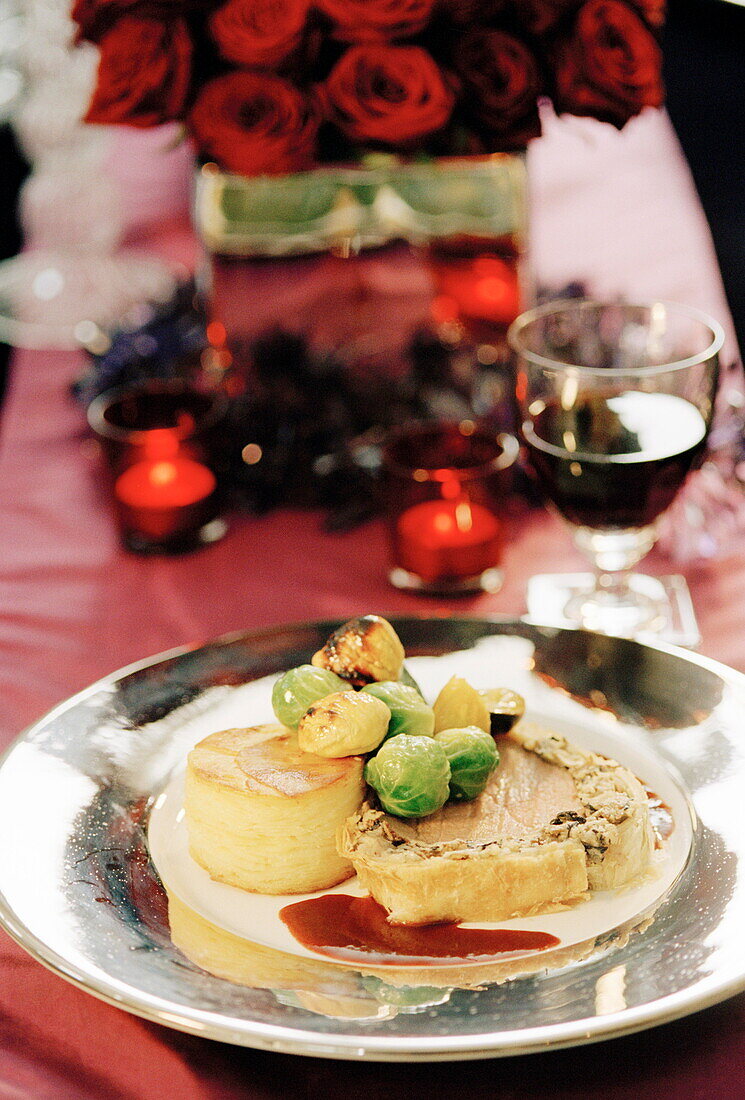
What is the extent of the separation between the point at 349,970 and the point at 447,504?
668 mm

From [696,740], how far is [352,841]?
1.11 feet

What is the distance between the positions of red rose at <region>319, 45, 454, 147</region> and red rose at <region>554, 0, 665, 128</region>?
141mm

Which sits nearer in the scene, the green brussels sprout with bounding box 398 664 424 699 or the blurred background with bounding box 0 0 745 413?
the green brussels sprout with bounding box 398 664 424 699

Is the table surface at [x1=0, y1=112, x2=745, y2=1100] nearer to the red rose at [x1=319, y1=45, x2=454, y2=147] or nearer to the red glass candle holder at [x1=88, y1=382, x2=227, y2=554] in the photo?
the red glass candle holder at [x1=88, y1=382, x2=227, y2=554]

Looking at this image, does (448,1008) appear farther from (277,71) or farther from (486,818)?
(277,71)

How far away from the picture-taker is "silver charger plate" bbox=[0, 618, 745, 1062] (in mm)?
756

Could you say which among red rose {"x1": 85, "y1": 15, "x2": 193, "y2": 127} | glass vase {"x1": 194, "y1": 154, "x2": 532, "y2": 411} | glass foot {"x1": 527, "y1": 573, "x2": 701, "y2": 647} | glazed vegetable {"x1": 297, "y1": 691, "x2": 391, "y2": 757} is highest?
red rose {"x1": 85, "y1": 15, "x2": 193, "y2": 127}

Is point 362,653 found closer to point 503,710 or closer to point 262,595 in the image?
point 503,710

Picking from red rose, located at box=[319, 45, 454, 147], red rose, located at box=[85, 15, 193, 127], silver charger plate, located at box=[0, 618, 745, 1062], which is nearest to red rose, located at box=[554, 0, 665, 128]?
red rose, located at box=[319, 45, 454, 147]

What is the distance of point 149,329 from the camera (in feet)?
5.95

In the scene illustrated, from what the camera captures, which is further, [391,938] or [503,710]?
[503,710]

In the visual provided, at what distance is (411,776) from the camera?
35.6 inches

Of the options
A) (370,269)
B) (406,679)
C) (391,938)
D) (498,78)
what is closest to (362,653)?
(406,679)

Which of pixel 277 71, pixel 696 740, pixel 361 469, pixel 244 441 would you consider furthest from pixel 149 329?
pixel 696 740
